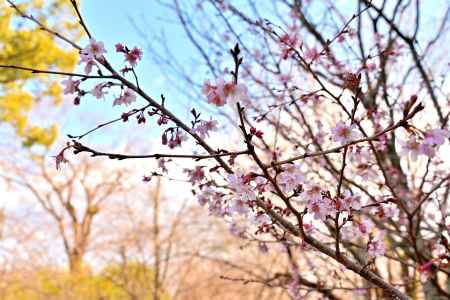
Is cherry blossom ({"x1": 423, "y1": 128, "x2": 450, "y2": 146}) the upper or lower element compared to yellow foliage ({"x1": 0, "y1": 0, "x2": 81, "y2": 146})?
lower

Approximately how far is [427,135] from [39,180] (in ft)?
Answer: 56.2

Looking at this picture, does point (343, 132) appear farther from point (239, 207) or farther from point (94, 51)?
point (94, 51)

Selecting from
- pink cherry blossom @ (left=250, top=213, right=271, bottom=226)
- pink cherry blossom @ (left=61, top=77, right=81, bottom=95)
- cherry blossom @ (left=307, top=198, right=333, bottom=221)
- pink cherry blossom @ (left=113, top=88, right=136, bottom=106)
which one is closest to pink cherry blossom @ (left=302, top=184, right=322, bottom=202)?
cherry blossom @ (left=307, top=198, right=333, bottom=221)

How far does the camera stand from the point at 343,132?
109cm

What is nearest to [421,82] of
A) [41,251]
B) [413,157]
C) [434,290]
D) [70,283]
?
[434,290]

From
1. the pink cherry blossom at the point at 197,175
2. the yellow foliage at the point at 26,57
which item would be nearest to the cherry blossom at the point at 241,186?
the pink cherry blossom at the point at 197,175

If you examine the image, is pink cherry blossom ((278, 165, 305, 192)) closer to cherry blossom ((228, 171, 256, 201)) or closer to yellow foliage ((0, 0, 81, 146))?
cherry blossom ((228, 171, 256, 201))

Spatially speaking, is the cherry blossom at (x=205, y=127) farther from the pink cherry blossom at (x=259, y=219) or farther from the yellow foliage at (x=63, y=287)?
the yellow foliage at (x=63, y=287)

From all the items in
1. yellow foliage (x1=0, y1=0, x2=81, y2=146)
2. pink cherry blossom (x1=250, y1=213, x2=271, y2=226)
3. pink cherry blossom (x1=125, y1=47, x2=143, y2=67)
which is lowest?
pink cherry blossom (x1=250, y1=213, x2=271, y2=226)

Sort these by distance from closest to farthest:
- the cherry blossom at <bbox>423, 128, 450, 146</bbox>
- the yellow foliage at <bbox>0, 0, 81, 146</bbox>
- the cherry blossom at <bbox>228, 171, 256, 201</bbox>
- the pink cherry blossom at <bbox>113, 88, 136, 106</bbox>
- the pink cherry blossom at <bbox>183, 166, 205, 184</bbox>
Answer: the cherry blossom at <bbox>423, 128, 450, 146</bbox> → the cherry blossom at <bbox>228, 171, 256, 201</bbox> → the pink cherry blossom at <bbox>113, 88, 136, 106</bbox> → the pink cherry blossom at <bbox>183, 166, 205, 184</bbox> → the yellow foliage at <bbox>0, 0, 81, 146</bbox>

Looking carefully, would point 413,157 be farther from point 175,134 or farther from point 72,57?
point 72,57

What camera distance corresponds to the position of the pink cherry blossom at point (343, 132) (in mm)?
1081

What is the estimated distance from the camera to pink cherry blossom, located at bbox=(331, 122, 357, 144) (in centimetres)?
108

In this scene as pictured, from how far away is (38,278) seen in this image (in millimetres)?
10703
